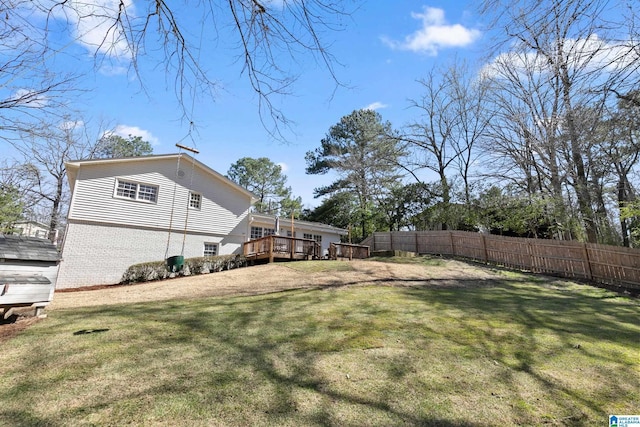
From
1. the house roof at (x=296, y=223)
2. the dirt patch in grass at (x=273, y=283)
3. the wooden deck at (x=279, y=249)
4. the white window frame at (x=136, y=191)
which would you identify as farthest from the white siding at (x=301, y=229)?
the dirt patch in grass at (x=273, y=283)

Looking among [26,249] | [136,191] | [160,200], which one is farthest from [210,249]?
[26,249]

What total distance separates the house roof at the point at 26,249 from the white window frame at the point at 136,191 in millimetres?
9262

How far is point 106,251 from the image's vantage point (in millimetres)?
13102

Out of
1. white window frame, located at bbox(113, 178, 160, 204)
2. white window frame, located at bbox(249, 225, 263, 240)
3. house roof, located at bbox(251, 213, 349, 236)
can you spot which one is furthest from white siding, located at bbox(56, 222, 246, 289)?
house roof, located at bbox(251, 213, 349, 236)

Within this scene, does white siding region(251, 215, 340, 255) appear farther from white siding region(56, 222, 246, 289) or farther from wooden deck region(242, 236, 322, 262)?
white siding region(56, 222, 246, 289)

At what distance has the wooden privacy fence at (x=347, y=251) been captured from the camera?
16.9 metres

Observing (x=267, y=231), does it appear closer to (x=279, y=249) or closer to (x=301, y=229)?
(x=301, y=229)

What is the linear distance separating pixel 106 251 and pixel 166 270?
104 inches

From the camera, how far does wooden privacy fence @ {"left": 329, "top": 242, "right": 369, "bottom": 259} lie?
665 inches

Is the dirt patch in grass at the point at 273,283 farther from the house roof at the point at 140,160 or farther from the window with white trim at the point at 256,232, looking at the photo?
the window with white trim at the point at 256,232

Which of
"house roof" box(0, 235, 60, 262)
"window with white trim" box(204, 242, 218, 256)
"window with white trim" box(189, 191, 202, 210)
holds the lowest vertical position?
"house roof" box(0, 235, 60, 262)

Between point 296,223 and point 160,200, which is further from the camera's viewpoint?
point 296,223

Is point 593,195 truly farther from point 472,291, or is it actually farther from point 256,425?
point 256,425

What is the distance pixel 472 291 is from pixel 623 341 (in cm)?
372
